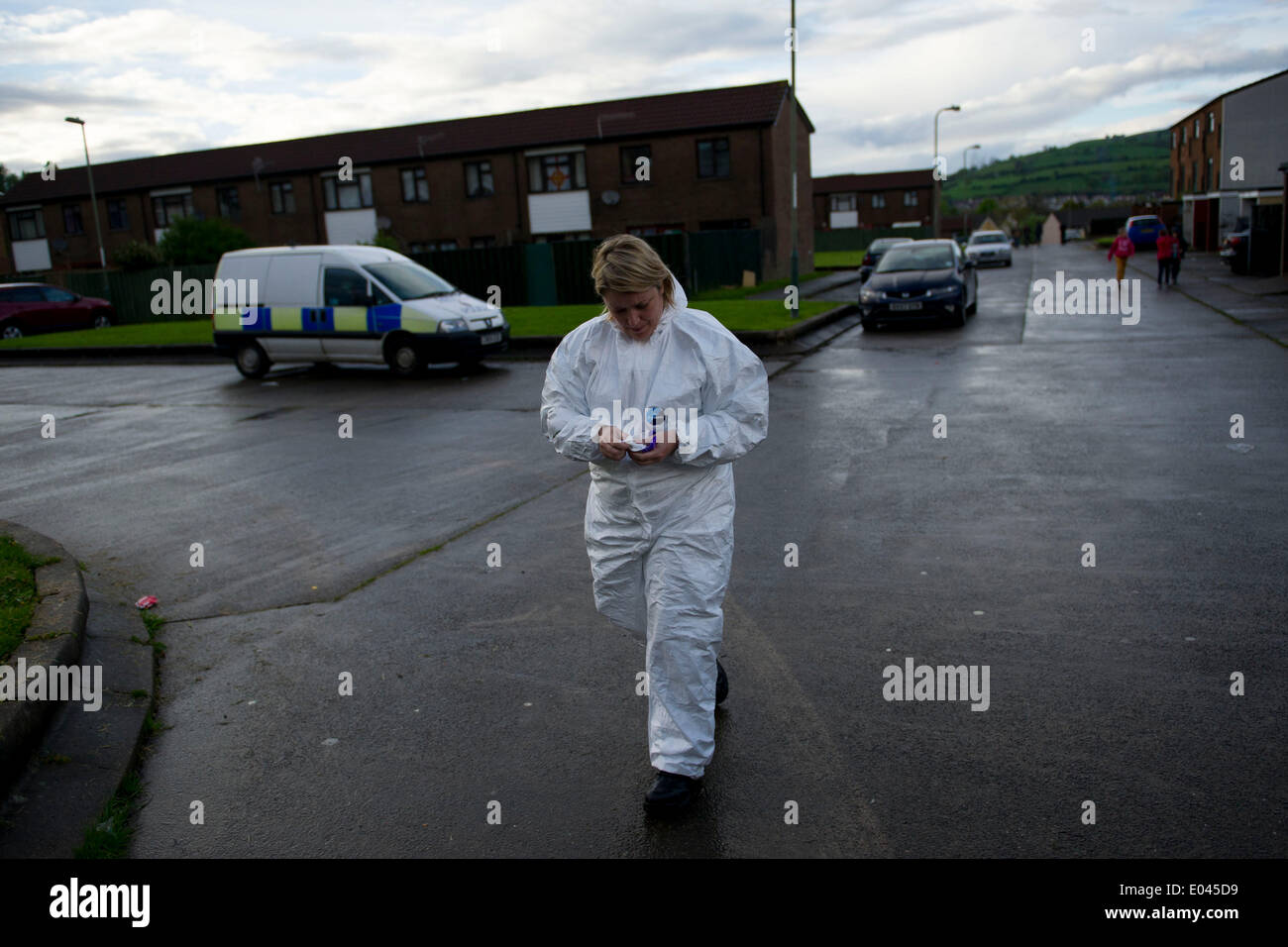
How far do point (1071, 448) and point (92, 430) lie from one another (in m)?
10.9

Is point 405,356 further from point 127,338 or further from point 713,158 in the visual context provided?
point 713,158

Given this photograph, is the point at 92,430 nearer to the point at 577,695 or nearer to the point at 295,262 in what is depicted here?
the point at 295,262

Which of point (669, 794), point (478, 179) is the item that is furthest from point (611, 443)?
point (478, 179)

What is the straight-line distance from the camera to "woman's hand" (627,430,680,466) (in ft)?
11.2

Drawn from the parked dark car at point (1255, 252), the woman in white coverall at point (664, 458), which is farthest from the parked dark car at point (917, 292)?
the woman in white coverall at point (664, 458)

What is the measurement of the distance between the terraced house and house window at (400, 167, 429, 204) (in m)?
0.06

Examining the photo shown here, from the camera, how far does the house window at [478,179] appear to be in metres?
41.1

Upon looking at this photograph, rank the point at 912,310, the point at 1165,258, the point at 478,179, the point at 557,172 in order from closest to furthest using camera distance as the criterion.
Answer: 1. the point at 912,310
2. the point at 1165,258
3. the point at 557,172
4. the point at 478,179

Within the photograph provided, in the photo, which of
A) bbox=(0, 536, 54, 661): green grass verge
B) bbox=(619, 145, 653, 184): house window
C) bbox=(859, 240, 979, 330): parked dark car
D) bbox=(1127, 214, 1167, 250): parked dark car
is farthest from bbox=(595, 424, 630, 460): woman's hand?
bbox=(1127, 214, 1167, 250): parked dark car

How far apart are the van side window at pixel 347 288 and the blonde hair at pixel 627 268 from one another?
12504 mm

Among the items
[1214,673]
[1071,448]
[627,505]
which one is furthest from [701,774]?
[1071,448]

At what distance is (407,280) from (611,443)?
13.3m

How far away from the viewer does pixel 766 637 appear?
4.97 meters
